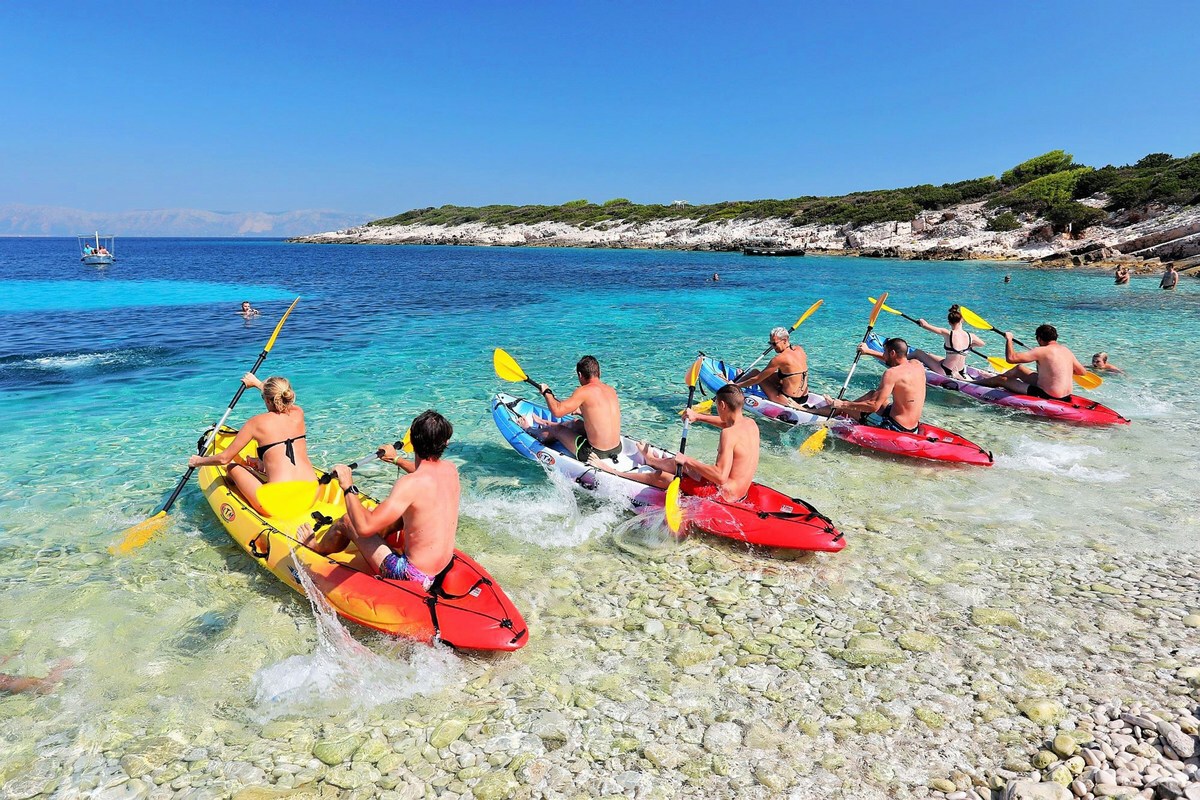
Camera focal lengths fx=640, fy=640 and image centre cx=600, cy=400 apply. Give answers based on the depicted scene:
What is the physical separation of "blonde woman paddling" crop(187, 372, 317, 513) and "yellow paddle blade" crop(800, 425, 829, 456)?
6156 millimetres

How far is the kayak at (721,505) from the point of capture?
19.0ft

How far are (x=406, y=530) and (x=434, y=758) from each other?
155 cm

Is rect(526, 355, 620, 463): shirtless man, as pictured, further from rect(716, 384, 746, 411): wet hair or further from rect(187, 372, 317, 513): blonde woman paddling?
rect(187, 372, 317, 513): blonde woman paddling

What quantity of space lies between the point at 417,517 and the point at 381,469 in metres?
4.08

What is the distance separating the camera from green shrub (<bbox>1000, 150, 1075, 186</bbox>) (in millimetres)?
62406

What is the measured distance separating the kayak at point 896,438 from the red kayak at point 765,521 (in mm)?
2841

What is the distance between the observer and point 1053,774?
3.22m

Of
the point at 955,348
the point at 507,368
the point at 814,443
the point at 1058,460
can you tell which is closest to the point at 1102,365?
the point at 955,348

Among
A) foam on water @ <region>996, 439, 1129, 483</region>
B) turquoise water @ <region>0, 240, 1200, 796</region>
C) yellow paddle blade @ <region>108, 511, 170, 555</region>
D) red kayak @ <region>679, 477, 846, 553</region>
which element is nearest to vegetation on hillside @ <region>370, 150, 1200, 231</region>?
turquoise water @ <region>0, 240, 1200, 796</region>

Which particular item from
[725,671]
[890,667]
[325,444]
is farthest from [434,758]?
[325,444]

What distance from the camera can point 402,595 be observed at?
4.58 metres

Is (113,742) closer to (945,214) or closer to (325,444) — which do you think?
(325,444)

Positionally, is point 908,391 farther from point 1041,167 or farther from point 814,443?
point 1041,167

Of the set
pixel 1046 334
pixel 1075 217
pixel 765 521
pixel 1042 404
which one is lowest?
pixel 765 521
